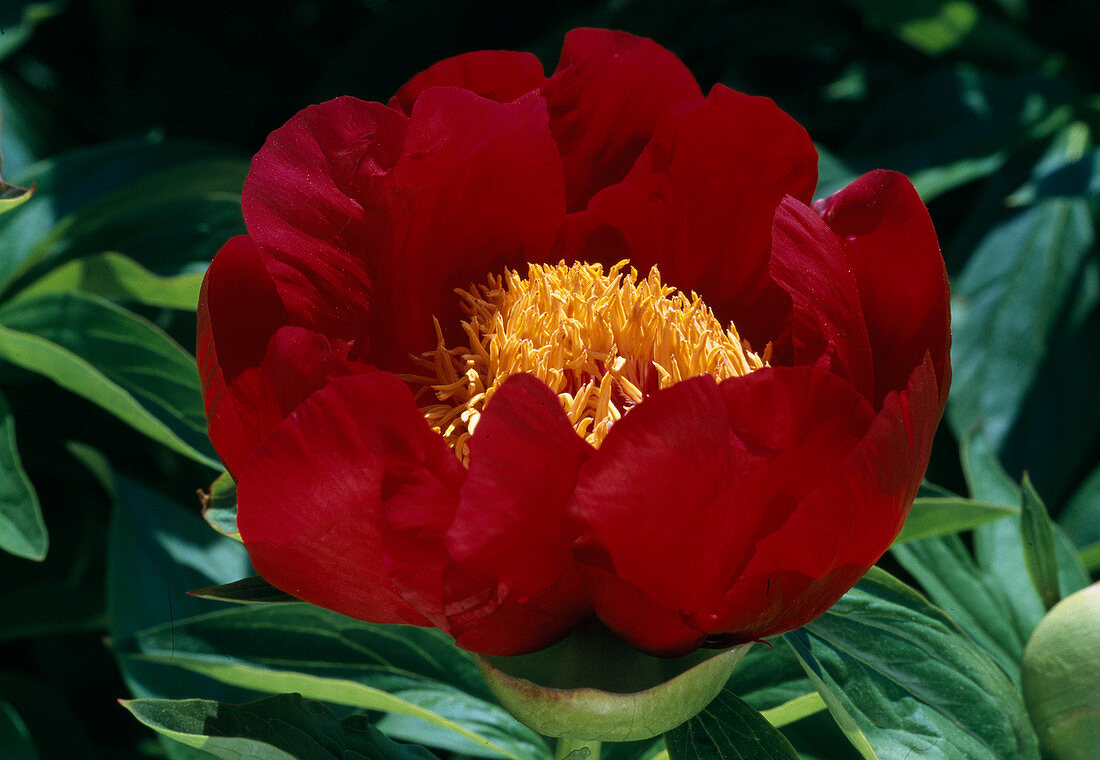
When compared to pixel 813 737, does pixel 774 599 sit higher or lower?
higher

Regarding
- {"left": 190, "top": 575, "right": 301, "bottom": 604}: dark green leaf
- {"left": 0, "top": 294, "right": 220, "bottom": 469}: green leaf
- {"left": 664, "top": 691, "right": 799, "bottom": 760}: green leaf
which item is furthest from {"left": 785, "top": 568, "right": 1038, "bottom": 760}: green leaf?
{"left": 0, "top": 294, "right": 220, "bottom": 469}: green leaf

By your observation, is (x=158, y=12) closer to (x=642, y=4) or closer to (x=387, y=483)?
(x=642, y=4)

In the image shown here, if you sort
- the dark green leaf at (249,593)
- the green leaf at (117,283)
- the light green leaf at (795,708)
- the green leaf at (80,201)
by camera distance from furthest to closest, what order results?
1. the green leaf at (80,201)
2. the green leaf at (117,283)
3. the light green leaf at (795,708)
4. the dark green leaf at (249,593)

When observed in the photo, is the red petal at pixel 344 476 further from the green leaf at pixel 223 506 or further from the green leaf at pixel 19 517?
the green leaf at pixel 19 517

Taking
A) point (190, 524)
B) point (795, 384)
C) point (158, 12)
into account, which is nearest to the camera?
point (795, 384)

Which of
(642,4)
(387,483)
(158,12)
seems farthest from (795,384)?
(158,12)

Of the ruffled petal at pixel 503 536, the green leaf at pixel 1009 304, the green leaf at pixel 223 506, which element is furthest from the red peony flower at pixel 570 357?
the green leaf at pixel 1009 304

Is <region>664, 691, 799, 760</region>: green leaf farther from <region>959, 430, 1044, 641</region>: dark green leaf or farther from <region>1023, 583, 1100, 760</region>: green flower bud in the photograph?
<region>959, 430, 1044, 641</region>: dark green leaf
